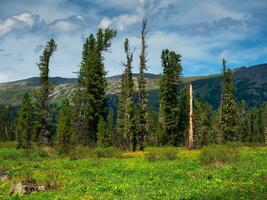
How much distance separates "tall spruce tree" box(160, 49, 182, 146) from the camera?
85.7 m

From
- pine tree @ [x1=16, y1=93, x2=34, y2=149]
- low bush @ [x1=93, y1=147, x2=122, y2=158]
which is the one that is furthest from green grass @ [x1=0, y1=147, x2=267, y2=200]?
pine tree @ [x1=16, y1=93, x2=34, y2=149]

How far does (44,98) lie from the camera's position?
78125mm

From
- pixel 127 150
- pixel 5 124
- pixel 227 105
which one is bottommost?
pixel 127 150

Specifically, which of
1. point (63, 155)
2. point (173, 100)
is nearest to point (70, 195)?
point (63, 155)

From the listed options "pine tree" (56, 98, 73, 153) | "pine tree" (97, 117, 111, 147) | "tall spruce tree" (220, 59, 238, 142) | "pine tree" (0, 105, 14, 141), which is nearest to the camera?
"pine tree" (56, 98, 73, 153)

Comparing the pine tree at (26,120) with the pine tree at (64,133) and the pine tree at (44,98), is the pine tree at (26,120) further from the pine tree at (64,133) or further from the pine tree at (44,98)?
the pine tree at (64,133)

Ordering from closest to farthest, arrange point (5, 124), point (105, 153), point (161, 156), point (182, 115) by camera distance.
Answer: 1. point (161, 156)
2. point (105, 153)
3. point (182, 115)
4. point (5, 124)

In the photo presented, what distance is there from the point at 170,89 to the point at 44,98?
23.8 metres

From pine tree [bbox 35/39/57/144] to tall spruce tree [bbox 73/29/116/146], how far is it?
17.5 ft

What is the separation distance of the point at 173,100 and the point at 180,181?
63.2 meters

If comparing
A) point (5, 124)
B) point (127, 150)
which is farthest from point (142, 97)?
point (5, 124)

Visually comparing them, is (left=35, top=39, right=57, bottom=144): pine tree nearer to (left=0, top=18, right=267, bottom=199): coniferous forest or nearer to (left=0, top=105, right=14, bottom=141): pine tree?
(left=0, top=18, right=267, bottom=199): coniferous forest

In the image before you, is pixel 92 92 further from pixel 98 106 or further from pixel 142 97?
pixel 142 97

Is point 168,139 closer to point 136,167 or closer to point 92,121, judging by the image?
point 92,121
